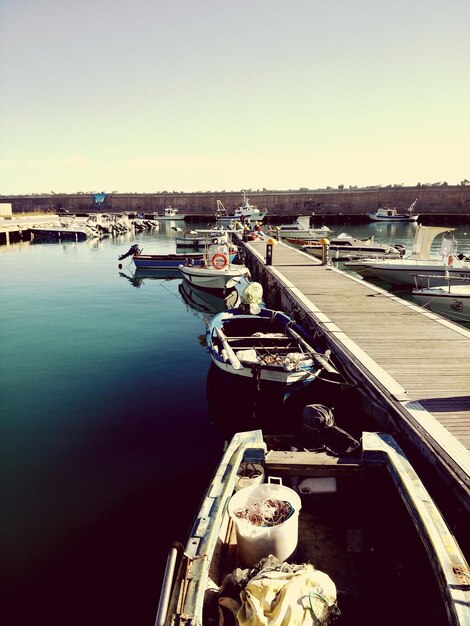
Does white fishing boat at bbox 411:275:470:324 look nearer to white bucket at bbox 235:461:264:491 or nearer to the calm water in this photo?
the calm water

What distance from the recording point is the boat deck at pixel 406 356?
Result: 7.35 metres

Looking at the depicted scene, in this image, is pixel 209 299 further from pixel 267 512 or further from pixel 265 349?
pixel 267 512

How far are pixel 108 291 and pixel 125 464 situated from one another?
20678mm

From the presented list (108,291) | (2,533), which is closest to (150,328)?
(108,291)

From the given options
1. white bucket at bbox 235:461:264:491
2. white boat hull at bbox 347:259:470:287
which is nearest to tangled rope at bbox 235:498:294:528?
white bucket at bbox 235:461:264:491

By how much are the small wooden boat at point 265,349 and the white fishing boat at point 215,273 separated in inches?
369

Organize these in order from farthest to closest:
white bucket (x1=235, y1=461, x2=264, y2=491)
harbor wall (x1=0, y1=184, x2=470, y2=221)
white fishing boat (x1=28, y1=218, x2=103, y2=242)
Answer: harbor wall (x1=0, y1=184, x2=470, y2=221) → white fishing boat (x1=28, y1=218, x2=103, y2=242) → white bucket (x1=235, y1=461, x2=264, y2=491)

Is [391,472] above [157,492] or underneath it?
above

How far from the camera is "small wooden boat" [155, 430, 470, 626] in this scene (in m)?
4.04

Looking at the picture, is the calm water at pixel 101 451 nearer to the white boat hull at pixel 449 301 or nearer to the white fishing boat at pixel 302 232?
the white boat hull at pixel 449 301

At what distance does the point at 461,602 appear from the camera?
12.6ft

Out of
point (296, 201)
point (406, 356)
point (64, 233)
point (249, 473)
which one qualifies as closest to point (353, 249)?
point (406, 356)

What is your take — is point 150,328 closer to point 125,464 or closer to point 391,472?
point 125,464

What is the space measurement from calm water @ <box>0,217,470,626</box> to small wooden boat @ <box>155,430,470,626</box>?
7.41ft
